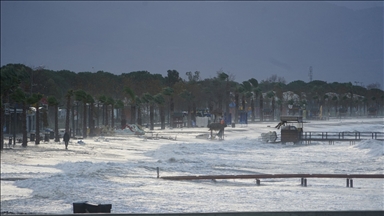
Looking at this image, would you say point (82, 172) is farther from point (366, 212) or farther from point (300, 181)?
point (366, 212)

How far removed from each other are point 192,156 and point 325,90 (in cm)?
13217

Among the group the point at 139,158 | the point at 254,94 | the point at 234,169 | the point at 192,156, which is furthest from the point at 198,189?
the point at 254,94

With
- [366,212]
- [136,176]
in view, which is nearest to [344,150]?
[136,176]

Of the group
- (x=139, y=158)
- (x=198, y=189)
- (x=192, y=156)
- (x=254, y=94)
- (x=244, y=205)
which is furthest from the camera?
(x=254, y=94)

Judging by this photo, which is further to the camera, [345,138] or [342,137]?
[345,138]

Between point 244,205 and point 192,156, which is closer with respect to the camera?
point 244,205

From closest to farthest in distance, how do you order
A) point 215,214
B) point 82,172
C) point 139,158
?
point 215,214
point 82,172
point 139,158

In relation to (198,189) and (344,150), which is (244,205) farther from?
(344,150)

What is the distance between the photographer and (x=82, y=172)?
30.5 metres

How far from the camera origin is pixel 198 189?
2722 cm

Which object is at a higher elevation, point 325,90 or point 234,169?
point 325,90

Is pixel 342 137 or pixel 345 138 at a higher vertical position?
pixel 342 137

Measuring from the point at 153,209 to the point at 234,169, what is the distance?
17037 millimetres

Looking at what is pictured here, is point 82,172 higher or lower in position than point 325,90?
lower
